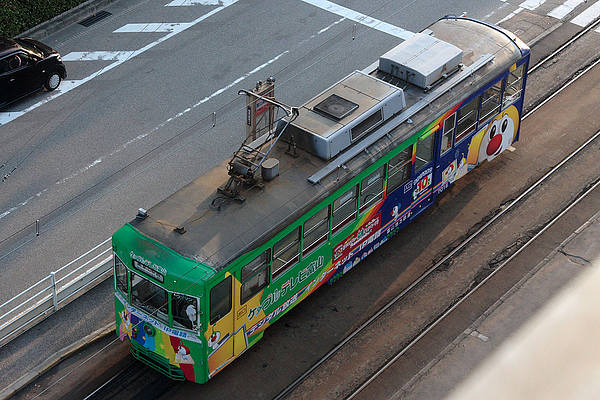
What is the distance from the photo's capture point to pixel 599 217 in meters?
25.3

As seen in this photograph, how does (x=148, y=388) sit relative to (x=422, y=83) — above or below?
below

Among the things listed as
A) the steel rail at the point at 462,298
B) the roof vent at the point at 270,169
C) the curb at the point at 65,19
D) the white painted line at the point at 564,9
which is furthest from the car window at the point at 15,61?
the white painted line at the point at 564,9

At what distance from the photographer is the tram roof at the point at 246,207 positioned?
752 inches

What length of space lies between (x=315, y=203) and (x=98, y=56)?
13894 mm

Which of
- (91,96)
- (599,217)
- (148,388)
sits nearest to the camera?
(148,388)

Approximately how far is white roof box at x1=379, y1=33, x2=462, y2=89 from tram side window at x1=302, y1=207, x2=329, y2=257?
15.0ft

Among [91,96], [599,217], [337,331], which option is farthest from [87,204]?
[599,217]

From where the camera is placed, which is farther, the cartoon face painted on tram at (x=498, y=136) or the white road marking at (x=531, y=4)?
the white road marking at (x=531, y=4)

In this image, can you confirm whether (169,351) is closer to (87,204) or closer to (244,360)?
(244,360)

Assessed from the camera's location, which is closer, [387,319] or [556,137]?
[387,319]

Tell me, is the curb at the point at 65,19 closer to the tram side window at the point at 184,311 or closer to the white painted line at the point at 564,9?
the white painted line at the point at 564,9

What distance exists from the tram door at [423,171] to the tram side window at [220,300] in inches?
254

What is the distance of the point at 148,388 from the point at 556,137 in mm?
14319

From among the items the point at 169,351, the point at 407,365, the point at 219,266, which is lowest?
the point at 407,365
